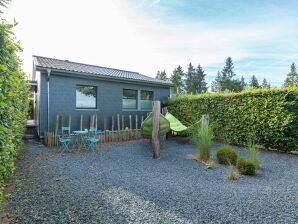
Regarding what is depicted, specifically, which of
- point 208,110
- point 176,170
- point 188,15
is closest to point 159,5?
point 188,15

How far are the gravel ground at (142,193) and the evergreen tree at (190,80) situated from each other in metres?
37.6

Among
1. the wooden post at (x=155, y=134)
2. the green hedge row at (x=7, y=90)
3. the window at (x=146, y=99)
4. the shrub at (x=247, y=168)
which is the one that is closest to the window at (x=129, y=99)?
the window at (x=146, y=99)

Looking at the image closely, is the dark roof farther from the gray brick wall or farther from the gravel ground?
the gravel ground

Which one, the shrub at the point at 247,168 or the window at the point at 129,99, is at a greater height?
the window at the point at 129,99

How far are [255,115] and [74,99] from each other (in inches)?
324

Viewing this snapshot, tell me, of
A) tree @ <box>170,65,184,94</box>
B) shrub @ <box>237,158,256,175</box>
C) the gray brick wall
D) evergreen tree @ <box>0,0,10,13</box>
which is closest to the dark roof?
the gray brick wall

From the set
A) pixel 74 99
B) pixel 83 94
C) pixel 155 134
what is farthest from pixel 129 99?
pixel 155 134

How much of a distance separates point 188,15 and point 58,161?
306 inches

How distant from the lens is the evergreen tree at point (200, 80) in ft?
144

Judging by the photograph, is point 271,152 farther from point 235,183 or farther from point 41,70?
point 41,70

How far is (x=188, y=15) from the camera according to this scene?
31.9 feet

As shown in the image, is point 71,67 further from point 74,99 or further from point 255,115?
point 255,115

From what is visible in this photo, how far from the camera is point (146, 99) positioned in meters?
14.5

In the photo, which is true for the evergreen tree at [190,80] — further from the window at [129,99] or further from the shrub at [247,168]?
the shrub at [247,168]
